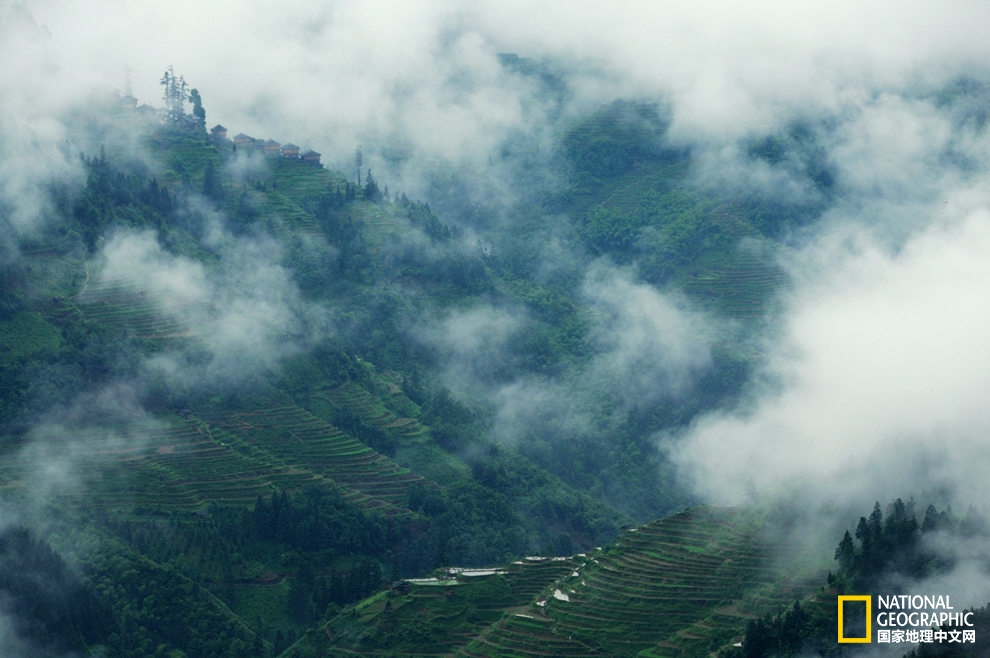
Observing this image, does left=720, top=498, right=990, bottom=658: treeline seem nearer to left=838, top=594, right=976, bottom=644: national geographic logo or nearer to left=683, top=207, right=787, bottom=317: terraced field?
left=838, top=594, right=976, bottom=644: national geographic logo

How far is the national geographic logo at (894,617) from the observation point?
62.8 metres

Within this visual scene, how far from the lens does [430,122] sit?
460ft

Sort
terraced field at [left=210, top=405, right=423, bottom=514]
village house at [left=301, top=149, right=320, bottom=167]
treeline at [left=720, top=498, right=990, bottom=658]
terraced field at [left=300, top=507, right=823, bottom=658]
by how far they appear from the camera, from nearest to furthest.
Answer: treeline at [left=720, top=498, right=990, bottom=658] → terraced field at [left=300, top=507, right=823, bottom=658] → terraced field at [left=210, top=405, right=423, bottom=514] → village house at [left=301, top=149, right=320, bottom=167]

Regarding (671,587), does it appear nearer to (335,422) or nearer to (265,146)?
(335,422)

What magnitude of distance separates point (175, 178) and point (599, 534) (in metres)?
36.8

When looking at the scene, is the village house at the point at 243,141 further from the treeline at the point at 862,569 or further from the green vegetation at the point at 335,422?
Result: the treeline at the point at 862,569

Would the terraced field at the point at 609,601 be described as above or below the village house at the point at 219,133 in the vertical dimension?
below

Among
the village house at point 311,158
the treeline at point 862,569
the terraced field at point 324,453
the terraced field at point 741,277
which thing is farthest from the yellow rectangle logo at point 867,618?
the village house at point 311,158

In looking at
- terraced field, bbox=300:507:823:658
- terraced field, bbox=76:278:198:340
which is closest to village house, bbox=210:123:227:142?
terraced field, bbox=76:278:198:340

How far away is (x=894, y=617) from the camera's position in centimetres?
6456

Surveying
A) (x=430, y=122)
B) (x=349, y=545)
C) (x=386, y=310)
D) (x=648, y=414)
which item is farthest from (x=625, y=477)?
(x=430, y=122)

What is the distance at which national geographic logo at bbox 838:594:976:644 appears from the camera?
206 feet

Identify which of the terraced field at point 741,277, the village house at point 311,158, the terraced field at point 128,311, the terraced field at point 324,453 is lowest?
the terraced field at point 324,453

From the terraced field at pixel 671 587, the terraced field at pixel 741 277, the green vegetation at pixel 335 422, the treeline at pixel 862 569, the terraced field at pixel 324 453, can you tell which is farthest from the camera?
the terraced field at pixel 741 277
